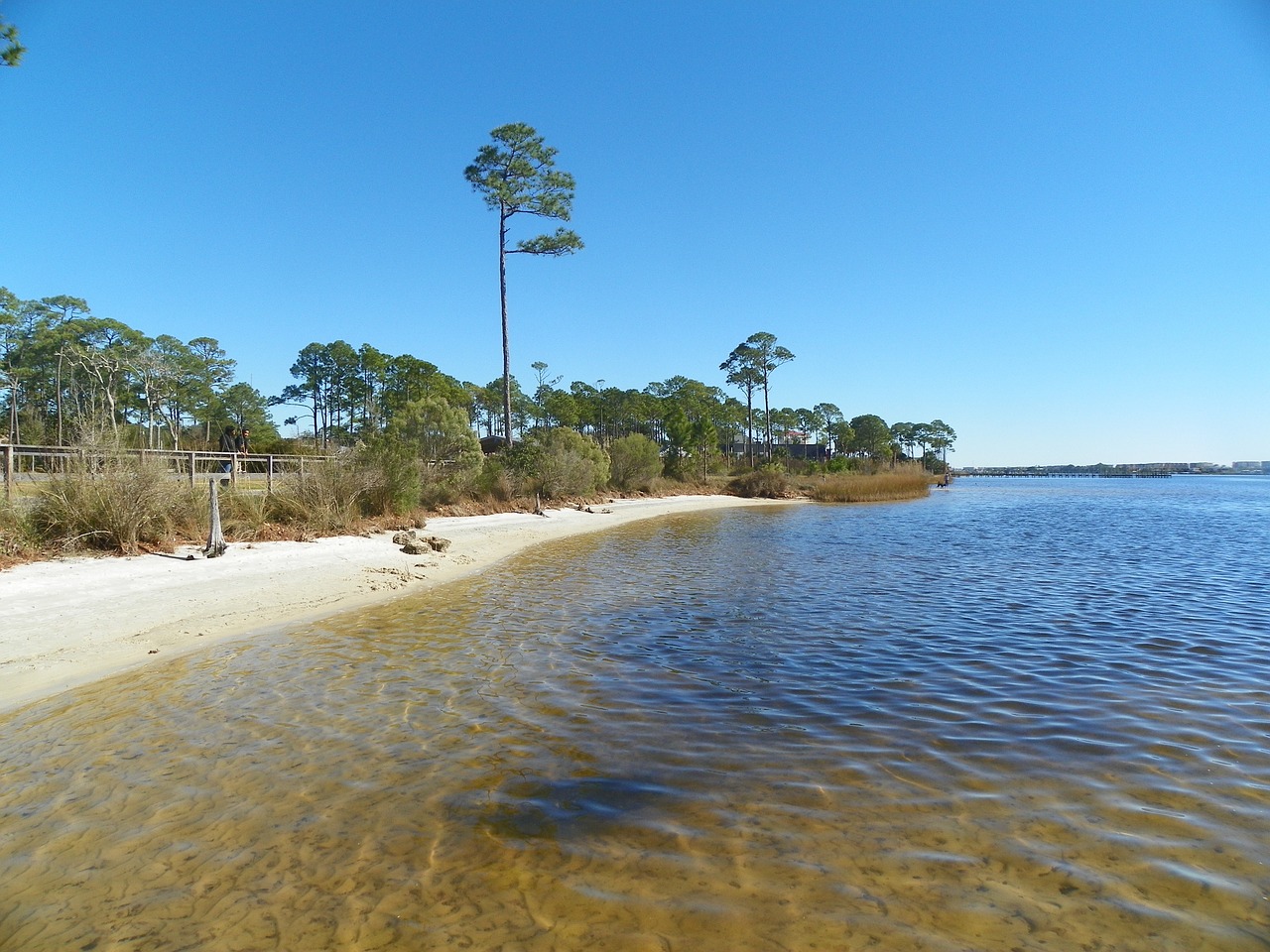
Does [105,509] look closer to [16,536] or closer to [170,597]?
[16,536]

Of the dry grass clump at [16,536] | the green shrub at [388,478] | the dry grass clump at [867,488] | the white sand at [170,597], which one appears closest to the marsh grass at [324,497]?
the green shrub at [388,478]

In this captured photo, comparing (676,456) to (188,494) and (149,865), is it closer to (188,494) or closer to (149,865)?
(188,494)

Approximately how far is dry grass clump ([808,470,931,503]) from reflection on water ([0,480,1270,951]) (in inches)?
1547

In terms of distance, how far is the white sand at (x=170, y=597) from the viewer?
6.71 metres

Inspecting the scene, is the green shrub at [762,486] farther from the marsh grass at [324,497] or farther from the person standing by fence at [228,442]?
the marsh grass at [324,497]

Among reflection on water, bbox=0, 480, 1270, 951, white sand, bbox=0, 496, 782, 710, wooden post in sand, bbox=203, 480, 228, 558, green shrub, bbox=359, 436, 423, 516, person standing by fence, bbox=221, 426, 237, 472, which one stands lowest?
reflection on water, bbox=0, 480, 1270, 951

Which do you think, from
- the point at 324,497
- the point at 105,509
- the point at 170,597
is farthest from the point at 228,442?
the point at 170,597

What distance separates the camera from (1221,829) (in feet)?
12.1

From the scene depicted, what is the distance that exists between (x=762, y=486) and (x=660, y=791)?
4839cm

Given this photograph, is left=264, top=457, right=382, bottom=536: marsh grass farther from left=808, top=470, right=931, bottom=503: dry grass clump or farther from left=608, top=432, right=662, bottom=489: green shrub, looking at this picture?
left=808, top=470, right=931, bottom=503: dry grass clump

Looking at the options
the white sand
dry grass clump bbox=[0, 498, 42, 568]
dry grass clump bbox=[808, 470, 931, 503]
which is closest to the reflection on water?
the white sand

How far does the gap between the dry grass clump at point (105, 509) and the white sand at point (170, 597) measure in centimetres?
57

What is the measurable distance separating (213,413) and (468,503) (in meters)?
54.1

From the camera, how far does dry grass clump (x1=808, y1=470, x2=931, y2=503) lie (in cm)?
4772
